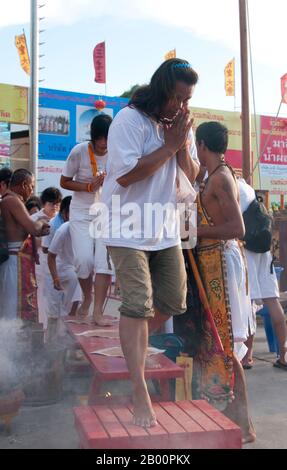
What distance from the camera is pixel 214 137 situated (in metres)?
3.49

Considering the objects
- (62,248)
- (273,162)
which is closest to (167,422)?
(62,248)

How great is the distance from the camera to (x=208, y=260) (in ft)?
11.2

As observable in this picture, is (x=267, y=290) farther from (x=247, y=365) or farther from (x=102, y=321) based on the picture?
(x=102, y=321)

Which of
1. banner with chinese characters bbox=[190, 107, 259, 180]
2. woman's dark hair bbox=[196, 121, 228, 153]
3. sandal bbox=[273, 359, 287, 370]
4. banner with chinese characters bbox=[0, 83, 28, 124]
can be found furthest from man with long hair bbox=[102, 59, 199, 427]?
banner with chinese characters bbox=[190, 107, 259, 180]

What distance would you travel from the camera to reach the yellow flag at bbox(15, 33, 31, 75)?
47.4 feet

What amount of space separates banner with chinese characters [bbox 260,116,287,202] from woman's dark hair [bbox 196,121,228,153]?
16.2m

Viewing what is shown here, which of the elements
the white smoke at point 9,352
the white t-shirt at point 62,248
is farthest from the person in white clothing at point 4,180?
the white smoke at point 9,352

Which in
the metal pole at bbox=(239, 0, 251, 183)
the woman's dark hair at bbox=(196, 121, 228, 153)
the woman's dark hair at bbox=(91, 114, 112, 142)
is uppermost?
the metal pole at bbox=(239, 0, 251, 183)

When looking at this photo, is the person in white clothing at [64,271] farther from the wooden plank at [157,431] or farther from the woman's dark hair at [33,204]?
the wooden plank at [157,431]

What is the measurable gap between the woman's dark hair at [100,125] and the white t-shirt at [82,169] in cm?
16

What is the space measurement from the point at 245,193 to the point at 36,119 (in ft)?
30.1

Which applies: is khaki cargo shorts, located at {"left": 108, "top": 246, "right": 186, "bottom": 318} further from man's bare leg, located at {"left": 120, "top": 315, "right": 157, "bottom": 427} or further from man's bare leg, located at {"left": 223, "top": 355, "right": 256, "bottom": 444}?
man's bare leg, located at {"left": 223, "top": 355, "right": 256, "bottom": 444}

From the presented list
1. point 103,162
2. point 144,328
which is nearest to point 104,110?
point 103,162
